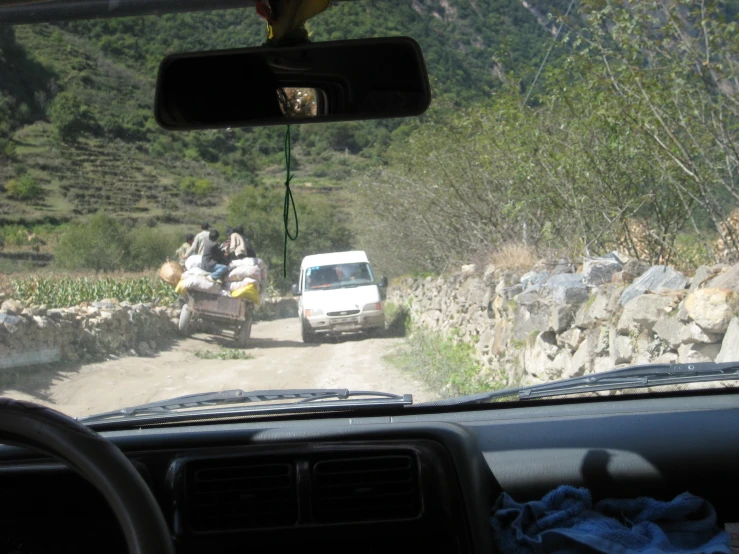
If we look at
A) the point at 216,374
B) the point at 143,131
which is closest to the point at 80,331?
the point at 216,374

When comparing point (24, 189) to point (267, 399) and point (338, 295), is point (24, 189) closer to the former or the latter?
point (338, 295)

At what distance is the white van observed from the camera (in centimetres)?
588

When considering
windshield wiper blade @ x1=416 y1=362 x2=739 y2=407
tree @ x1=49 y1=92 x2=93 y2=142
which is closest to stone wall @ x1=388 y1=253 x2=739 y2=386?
windshield wiper blade @ x1=416 y1=362 x2=739 y2=407

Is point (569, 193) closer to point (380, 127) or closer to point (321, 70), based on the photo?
point (380, 127)

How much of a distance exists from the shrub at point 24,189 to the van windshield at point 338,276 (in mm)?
1957

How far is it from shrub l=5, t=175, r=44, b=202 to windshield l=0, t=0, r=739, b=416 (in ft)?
0.08

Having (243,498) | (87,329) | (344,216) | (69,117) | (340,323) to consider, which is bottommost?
(340,323)

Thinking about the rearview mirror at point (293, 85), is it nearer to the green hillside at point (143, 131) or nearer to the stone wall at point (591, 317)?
the green hillside at point (143, 131)

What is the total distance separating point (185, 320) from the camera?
17.7ft

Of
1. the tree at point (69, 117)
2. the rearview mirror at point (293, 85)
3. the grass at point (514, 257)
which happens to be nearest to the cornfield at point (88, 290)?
the tree at point (69, 117)

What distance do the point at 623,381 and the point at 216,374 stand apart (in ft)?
9.20

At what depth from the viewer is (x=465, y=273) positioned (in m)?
10.7

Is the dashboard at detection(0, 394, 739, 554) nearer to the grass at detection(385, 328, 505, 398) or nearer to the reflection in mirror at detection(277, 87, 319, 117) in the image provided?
the reflection in mirror at detection(277, 87, 319, 117)

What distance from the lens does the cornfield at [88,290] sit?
16.1 ft
